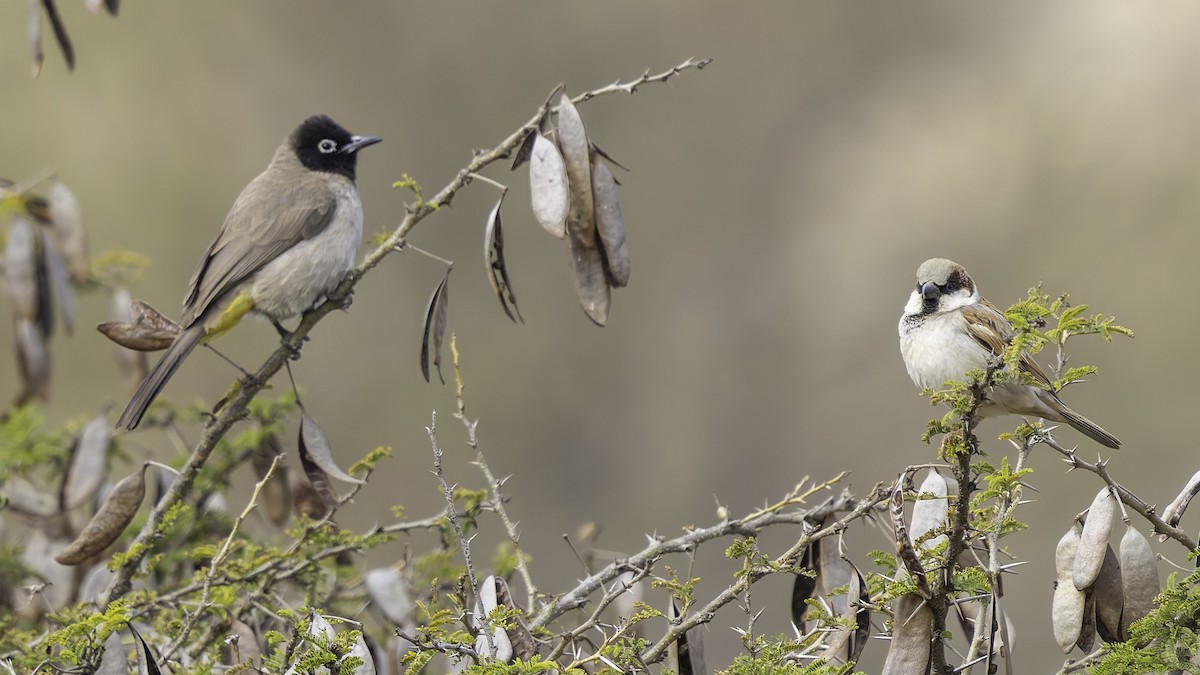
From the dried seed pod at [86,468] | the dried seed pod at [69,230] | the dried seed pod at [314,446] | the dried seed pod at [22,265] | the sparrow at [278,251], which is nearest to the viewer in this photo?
the dried seed pod at [314,446]

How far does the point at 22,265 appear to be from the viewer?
394 centimetres

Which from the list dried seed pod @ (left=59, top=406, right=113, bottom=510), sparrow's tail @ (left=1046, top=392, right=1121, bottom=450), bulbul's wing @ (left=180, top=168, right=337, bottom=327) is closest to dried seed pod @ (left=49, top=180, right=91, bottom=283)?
bulbul's wing @ (left=180, top=168, right=337, bottom=327)

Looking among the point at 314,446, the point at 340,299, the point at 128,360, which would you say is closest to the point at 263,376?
the point at 314,446

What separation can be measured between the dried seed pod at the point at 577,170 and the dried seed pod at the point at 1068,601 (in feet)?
4.17

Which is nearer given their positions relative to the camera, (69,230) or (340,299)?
(340,299)

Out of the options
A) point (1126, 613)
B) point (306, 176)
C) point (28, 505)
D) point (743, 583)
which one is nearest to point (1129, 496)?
point (1126, 613)

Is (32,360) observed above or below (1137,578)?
above

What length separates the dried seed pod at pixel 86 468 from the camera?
3.60 meters

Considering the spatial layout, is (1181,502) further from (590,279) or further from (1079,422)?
(590,279)

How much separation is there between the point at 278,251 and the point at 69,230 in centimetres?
72

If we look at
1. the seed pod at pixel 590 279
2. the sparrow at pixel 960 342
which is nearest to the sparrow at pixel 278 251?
the seed pod at pixel 590 279

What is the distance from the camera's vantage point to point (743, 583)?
2.37 metres

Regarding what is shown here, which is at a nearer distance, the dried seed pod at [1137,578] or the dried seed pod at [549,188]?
the dried seed pod at [1137,578]

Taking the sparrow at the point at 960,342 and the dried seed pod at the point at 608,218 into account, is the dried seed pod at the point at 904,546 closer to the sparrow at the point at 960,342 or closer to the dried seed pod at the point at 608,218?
the dried seed pod at the point at 608,218
